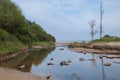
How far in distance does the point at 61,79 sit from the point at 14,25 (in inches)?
2203

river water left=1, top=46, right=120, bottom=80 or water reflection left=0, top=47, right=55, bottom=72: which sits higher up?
water reflection left=0, top=47, right=55, bottom=72

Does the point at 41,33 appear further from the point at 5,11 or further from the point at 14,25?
the point at 5,11

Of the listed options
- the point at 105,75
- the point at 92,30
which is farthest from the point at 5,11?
the point at 92,30

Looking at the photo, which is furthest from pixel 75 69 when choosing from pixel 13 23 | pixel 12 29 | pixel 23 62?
pixel 12 29

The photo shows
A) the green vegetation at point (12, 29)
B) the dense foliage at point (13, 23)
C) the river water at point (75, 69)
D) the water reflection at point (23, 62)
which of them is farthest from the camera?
the dense foliage at point (13, 23)

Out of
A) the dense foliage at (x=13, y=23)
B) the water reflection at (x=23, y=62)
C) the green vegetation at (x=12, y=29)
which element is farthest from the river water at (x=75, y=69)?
the dense foliage at (x=13, y=23)

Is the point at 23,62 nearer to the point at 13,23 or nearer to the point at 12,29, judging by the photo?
the point at 13,23

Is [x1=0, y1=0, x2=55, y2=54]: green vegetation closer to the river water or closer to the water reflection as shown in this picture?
the water reflection

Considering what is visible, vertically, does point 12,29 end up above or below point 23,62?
above

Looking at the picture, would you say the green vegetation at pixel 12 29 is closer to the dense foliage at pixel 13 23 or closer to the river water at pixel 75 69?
the dense foliage at pixel 13 23

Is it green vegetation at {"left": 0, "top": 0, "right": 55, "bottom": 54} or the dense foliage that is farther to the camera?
the dense foliage

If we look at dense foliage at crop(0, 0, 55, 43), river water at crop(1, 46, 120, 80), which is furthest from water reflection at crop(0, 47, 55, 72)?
dense foliage at crop(0, 0, 55, 43)

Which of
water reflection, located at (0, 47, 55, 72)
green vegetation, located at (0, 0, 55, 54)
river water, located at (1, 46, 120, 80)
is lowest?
river water, located at (1, 46, 120, 80)

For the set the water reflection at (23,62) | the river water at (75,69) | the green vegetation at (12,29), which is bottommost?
the river water at (75,69)
